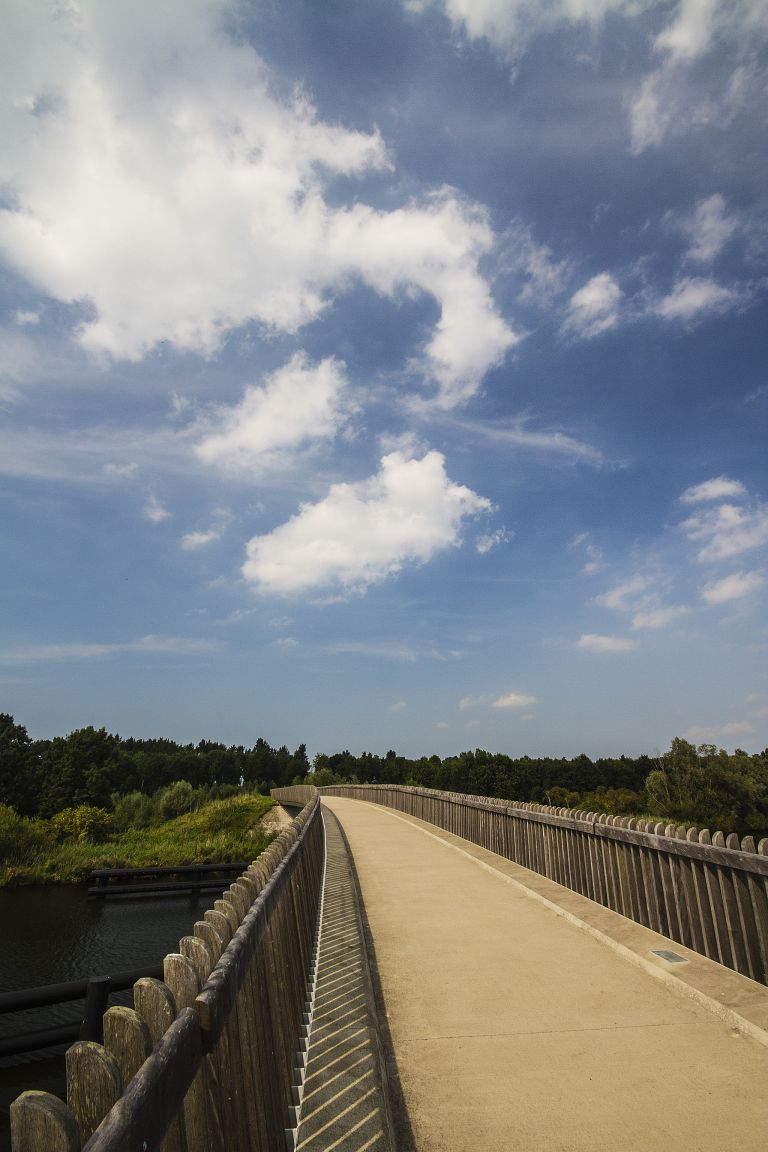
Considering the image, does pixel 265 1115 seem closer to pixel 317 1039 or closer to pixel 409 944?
pixel 317 1039

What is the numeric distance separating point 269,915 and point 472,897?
5238 mm

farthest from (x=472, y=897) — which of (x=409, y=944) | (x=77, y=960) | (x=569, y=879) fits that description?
(x=77, y=960)

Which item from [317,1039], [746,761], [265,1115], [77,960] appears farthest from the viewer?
[746,761]

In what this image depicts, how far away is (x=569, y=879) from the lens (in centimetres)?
789

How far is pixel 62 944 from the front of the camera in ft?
62.2

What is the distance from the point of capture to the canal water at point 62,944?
36.4 ft

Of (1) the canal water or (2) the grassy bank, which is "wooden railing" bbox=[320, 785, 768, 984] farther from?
(2) the grassy bank

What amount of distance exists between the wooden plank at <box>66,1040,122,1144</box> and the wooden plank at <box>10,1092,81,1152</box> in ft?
0.58

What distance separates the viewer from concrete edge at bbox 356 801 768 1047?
4000 millimetres

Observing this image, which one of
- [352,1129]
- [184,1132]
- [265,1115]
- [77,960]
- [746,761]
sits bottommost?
[77,960]

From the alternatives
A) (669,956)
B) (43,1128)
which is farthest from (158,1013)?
(669,956)

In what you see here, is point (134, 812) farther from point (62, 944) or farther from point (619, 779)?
point (619, 779)

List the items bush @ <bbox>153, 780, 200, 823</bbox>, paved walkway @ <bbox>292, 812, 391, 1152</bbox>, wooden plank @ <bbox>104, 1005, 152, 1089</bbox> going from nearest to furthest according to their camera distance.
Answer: wooden plank @ <bbox>104, 1005, 152, 1089</bbox>
paved walkway @ <bbox>292, 812, 391, 1152</bbox>
bush @ <bbox>153, 780, 200, 823</bbox>

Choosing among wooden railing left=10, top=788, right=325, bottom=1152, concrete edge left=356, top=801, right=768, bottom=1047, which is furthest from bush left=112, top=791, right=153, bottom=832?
wooden railing left=10, top=788, right=325, bottom=1152
